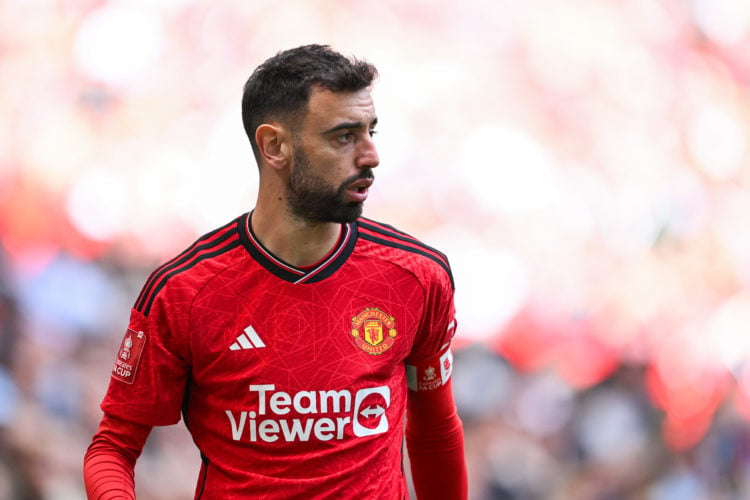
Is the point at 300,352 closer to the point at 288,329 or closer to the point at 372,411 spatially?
the point at 288,329

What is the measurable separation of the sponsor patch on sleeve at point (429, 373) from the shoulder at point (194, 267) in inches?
15.9

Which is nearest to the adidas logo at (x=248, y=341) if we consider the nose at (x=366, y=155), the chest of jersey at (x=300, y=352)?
the chest of jersey at (x=300, y=352)

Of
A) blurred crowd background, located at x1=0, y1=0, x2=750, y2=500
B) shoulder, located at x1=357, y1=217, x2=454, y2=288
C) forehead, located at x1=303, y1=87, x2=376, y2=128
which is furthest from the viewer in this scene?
blurred crowd background, located at x1=0, y1=0, x2=750, y2=500

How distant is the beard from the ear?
0.08ft

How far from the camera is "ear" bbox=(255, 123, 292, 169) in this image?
5.42 feet

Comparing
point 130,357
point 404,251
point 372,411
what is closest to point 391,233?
point 404,251

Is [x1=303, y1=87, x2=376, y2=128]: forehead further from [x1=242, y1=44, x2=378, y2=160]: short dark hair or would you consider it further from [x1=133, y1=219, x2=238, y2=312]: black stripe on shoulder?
[x1=133, y1=219, x2=238, y2=312]: black stripe on shoulder

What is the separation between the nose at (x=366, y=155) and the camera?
63.5 inches

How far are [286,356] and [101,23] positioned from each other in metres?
1.75

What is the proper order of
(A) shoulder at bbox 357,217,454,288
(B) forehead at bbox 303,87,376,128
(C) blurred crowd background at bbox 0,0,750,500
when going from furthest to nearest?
(C) blurred crowd background at bbox 0,0,750,500 < (A) shoulder at bbox 357,217,454,288 < (B) forehead at bbox 303,87,376,128

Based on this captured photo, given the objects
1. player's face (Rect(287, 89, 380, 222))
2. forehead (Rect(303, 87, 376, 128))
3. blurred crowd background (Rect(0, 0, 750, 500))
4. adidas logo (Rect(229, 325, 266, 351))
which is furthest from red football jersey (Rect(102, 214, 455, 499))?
blurred crowd background (Rect(0, 0, 750, 500))

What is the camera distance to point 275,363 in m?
1.63

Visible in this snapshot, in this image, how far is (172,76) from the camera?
119 inches

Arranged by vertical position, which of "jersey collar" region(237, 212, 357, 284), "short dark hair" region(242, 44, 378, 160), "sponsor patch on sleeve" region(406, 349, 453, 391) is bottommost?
"sponsor patch on sleeve" region(406, 349, 453, 391)
